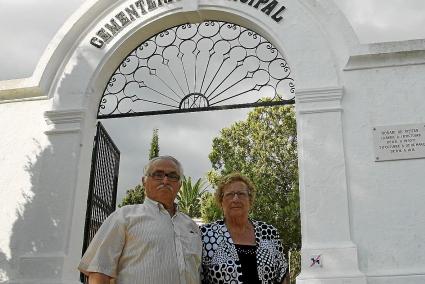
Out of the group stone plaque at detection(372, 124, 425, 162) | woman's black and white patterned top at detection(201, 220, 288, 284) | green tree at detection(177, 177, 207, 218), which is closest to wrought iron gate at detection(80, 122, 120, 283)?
woman's black and white patterned top at detection(201, 220, 288, 284)

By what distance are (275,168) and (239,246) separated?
13.8 m

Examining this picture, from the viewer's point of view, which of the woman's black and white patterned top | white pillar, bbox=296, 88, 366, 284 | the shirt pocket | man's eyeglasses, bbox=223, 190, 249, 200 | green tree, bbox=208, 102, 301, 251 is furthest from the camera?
green tree, bbox=208, 102, 301, 251

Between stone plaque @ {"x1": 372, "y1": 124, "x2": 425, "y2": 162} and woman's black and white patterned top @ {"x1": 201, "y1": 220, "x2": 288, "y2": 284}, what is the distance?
254 centimetres

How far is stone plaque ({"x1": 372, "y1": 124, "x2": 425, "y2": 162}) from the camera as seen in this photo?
16.3 ft

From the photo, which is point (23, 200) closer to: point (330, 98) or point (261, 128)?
point (330, 98)

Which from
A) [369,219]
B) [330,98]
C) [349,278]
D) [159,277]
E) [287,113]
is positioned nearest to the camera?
[159,277]

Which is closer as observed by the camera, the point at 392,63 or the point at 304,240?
the point at 304,240

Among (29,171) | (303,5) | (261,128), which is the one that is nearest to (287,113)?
(261,128)

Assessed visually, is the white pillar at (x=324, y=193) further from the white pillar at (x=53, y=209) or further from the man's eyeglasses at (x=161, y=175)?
the white pillar at (x=53, y=209)

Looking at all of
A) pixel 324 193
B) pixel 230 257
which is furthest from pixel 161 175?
pixel 324 193

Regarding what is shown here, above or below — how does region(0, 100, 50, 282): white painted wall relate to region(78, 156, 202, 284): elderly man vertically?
above

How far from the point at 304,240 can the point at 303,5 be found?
3085 millimetres

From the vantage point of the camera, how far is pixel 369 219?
15.9ft

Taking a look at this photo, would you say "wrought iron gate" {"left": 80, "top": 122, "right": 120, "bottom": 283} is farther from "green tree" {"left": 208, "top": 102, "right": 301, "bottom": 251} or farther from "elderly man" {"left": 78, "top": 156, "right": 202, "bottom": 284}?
"green tree" {"left": 208, "top": 102, "right": 301, "bottom": 251}
